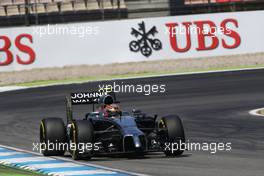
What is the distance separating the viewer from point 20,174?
41.7ft

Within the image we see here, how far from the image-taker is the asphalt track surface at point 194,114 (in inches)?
533

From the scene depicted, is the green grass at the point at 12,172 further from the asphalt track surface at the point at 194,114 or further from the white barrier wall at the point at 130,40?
the white barrier wall at the point at 130,40

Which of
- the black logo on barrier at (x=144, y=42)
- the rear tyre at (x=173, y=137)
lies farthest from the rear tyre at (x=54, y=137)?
the black logo on barrier at (x=144, y=42)

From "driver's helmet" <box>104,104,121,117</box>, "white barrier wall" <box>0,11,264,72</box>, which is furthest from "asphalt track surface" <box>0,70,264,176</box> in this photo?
"white barrier wall" <box>0,11,264,72</box>

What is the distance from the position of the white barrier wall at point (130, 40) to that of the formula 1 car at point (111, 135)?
1933cm

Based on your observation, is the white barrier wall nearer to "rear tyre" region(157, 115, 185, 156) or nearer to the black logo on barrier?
the black logo on barrier

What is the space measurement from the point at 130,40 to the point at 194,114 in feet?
44.7

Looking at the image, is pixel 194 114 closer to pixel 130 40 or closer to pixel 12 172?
pixel 12 172

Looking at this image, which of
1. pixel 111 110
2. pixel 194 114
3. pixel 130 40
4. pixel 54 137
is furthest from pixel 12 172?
pixel 130 40

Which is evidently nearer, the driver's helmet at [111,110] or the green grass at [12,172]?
the green grass at [12,172]

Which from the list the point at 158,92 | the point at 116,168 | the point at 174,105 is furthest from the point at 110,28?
the point at 116,168

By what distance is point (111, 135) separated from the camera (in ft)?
49.0

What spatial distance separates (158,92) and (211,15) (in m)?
8.47

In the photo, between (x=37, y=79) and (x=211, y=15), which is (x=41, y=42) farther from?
(x=211, y=15)
